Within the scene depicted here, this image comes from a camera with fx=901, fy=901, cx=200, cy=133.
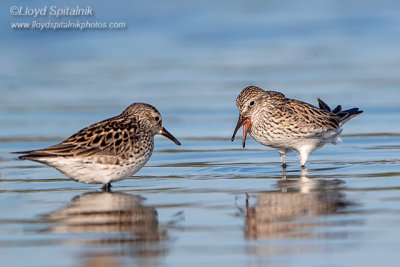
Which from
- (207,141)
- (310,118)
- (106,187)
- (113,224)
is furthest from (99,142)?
(207,141)

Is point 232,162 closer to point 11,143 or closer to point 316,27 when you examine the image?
point 11,143

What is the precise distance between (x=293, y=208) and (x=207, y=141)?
4.75 meters

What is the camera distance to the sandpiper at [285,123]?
12023mm

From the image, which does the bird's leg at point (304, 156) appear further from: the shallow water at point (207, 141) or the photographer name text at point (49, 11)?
the photographer name text at point (49, 11)

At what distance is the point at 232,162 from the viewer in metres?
12.1

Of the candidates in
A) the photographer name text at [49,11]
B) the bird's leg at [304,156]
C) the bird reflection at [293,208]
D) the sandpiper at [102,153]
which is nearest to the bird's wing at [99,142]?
the sandpiper at [102,153]

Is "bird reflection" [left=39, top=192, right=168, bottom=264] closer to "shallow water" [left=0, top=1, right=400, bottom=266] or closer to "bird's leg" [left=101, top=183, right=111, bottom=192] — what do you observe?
"shallow water" [left=0, top=1, right=400, bottom=266]

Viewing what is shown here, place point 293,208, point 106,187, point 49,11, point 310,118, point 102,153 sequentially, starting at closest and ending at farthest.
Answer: point 293,208 → point 102,153 → point 106,187 → point 310,118 → point 49,11

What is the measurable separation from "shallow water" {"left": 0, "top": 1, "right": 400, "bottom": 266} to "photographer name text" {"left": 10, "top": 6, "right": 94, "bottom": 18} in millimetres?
909

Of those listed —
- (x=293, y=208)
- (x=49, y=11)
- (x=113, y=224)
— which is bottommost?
(x=113, y=224)

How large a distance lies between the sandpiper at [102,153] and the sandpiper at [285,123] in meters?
1.79

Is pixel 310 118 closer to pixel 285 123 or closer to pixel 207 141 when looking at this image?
pixel 285 123

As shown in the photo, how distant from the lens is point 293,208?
355 inches

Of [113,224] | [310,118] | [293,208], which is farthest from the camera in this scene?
[310,118]
